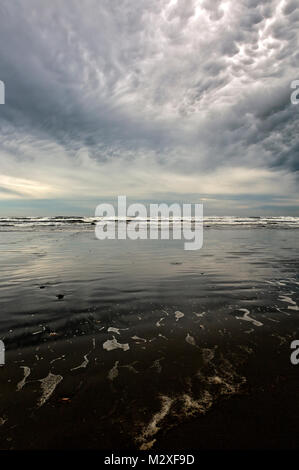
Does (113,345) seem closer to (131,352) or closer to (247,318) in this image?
(131,352)

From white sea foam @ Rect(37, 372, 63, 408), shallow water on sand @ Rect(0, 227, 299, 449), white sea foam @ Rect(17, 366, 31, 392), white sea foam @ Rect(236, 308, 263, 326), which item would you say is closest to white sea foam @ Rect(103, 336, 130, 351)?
shallow water on sand @ Rect(0, 227, 299, 449)

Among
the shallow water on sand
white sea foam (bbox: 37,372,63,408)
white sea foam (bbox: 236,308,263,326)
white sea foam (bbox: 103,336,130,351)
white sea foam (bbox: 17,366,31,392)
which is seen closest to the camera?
the shallow water on sand

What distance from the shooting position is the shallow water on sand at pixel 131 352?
2.39 m

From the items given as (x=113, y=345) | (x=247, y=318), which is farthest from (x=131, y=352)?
(x=247, y=318)

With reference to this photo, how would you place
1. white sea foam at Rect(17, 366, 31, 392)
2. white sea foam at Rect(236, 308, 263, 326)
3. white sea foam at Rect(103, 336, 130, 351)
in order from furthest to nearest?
white sea foam at Rect(236, 308, 263, 326) < white sea foam at Rect(103, 336, 130, 351) < white sea foam at Rect(17, 366, 31, 392)

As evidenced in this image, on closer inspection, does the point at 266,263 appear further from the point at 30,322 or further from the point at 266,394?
the point at 30,322

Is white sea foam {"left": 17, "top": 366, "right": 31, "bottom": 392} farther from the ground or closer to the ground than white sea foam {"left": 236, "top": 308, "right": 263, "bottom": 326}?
closer to the ground

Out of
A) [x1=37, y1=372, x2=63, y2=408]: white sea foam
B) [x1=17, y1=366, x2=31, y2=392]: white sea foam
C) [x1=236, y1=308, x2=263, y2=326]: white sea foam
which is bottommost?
[x1=37, y1=372, x2=63, y2=408]: white sea foam

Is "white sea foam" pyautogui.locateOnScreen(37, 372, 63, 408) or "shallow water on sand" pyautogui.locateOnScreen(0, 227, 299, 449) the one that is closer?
"shallow water on sand" pyautogui.locateOnScreen(0, 227, 299, 449)

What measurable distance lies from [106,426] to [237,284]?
230 inches

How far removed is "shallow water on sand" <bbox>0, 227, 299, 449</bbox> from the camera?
2.39m

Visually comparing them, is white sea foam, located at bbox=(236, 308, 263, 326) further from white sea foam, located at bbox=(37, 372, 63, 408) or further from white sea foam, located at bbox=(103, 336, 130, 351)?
white sea foam, located at bbox=(37, 372, 63, 408)

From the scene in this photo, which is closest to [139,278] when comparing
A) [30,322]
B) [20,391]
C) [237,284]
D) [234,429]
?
[237,284]
